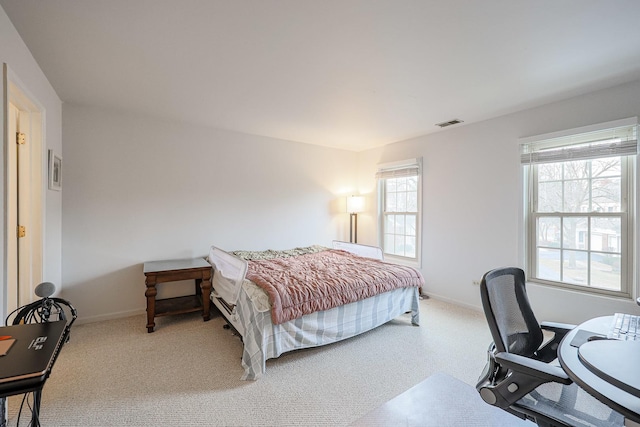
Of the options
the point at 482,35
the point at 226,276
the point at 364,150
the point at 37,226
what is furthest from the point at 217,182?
the point at 482,35

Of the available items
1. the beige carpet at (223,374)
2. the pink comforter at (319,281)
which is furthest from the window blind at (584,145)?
the beige carpet at (223,374)

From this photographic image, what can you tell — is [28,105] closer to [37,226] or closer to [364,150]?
[37,226]

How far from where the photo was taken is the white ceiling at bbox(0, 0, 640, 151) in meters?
1.62

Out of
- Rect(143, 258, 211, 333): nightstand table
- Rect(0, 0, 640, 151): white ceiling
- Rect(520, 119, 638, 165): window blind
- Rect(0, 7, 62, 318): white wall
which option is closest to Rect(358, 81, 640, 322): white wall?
Rect(520, 119, 638, 165): window blind

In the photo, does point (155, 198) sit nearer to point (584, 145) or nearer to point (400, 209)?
point (400, 209)

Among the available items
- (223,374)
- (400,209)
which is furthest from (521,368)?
(400,209)

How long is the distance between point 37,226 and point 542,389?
3.61m

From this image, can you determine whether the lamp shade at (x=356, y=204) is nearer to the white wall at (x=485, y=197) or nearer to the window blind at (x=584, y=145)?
the white wall at (x=485, y=197)

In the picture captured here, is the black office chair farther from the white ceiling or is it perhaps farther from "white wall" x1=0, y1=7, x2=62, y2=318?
"white wall" x1=0, y1=7, x2=62, y2=318

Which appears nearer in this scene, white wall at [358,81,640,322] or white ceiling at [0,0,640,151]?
white ceiling at [0,0,640,151]

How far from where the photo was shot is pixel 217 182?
3.91 meters

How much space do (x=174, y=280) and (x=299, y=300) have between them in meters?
1.54

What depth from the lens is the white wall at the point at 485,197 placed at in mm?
2719

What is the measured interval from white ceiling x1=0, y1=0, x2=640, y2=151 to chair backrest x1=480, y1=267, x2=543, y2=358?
59.1 inches
